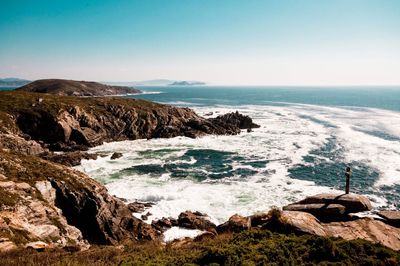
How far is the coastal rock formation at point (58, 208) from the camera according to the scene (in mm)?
21938

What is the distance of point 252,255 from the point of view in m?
14.4

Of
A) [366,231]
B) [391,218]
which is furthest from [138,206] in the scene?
[391,218]

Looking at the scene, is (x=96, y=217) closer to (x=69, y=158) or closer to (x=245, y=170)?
(x=69, y=158)

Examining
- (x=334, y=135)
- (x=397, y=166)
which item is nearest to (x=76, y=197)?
(x=397, y=166)

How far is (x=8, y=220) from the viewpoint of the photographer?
20.3 m

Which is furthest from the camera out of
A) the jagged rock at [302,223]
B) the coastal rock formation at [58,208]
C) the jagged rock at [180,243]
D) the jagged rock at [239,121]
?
the jagged rock at [239,121]

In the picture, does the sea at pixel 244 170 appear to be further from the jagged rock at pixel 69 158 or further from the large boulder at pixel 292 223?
the large boulder at pixel 292 223

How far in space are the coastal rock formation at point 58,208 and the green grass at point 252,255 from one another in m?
6.48

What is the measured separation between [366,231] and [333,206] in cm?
296

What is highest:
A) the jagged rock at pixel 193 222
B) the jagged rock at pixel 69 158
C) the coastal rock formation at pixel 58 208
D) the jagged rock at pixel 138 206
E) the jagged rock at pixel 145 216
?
the coastal rock formation at pixel 58 208

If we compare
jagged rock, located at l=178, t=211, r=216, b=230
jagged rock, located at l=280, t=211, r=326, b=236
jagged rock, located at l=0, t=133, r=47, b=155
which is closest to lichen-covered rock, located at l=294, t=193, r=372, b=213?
jagged rock, located at l=280, t=211, r=326, b=236

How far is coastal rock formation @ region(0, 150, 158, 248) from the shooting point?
21.9 metres

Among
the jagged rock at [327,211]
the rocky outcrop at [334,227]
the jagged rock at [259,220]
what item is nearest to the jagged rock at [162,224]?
the jagged rock at [259,220]

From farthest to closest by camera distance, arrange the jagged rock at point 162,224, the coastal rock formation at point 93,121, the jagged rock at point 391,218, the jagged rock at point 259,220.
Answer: the coastal rock formation at point 93,121 → the jagged rock at point 162,224 → the jagged rock at point 391,218 → the jagged rock at point 259,220
